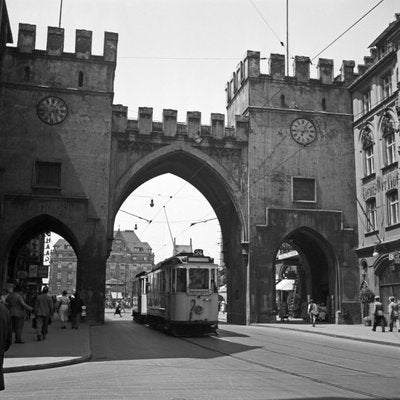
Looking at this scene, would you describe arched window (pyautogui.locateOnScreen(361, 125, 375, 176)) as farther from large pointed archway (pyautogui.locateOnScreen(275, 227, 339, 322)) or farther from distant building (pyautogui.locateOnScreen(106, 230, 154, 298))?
distant building (pyautogui.locateOnScreen(106, 230, 154, 298))

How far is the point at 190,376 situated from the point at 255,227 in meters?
22.1

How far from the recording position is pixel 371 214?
31031 mm

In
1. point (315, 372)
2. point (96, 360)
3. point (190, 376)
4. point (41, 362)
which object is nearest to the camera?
point (190, 376)

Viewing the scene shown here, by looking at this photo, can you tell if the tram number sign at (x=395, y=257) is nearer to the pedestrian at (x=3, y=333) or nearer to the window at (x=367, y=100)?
the window at (x=367, y=100)

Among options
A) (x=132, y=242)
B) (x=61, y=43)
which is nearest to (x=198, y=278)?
(x=61, y=43)

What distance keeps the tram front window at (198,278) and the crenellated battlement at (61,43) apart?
15.2 metres

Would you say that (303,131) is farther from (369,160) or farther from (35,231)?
(35,231)

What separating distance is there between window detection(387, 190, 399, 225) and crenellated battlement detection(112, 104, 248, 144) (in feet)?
29.3

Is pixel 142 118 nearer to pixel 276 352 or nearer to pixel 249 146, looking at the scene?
pixel 249 146

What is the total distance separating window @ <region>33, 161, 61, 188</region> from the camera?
29.7m

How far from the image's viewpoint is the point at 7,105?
1177 inches

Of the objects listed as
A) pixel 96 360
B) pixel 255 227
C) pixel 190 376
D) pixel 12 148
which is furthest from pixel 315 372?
pixel 12 148

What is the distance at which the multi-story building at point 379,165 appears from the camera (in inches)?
1094

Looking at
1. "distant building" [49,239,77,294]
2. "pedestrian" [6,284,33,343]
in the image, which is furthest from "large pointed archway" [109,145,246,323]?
Result: "distant building" [49,239,77,294]
